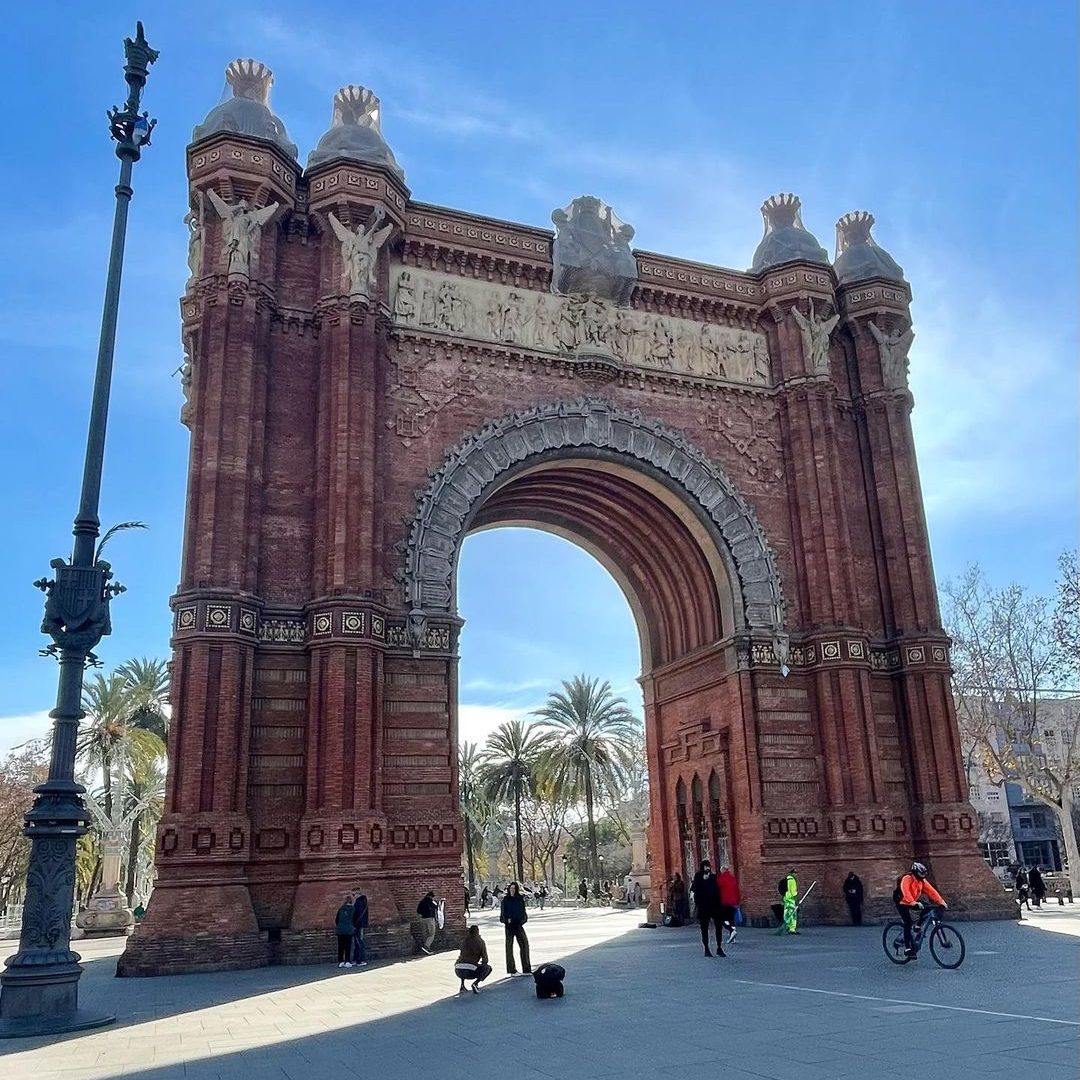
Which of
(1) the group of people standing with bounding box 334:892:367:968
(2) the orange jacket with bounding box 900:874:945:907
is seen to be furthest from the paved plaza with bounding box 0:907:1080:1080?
(2) the orange jacket with bounding box 900:874:945:907

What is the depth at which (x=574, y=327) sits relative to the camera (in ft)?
82.1

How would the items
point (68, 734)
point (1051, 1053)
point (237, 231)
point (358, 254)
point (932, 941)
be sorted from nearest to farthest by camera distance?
1. point (1051, 1053)
2. point (68, 734)
3. point (932, 941)
4. point (237, 231)
5. point (358, 254)

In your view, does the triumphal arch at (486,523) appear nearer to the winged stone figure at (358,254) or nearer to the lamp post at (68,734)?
the winged stone figure at (358,254)

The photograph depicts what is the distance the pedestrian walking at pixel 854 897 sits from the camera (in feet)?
70.6

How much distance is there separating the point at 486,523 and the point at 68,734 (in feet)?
54.8

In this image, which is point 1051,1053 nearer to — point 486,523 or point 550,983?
point 550,983

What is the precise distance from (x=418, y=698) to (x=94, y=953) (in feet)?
36.6

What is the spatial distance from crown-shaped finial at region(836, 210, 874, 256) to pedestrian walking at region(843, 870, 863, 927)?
17.9m

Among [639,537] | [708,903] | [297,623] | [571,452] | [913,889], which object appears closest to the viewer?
[913,889]

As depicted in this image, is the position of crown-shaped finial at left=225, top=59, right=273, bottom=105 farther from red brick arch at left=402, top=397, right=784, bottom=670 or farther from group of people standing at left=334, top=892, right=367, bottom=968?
group of people standing at left=334, top=892, right=367, bottom=968

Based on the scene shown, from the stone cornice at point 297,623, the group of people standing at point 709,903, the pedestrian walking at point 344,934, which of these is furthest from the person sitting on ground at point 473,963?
the stone cornice at point 297,623

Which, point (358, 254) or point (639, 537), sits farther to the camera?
point (639, 537)

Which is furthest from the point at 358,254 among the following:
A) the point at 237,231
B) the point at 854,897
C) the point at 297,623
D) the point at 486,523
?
the point at 854,897

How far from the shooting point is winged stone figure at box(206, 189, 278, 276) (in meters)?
21.1
